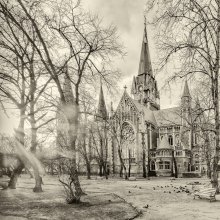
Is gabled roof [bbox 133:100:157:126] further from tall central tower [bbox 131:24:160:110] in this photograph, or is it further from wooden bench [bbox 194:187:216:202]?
wooden bench [bbox 194:187:216:202]

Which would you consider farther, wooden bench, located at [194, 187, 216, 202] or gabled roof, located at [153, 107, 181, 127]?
gabled roof, located at [153, 107, 181, 127]

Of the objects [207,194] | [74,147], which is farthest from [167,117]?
[74,147]

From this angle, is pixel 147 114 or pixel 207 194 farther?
pixel 147 114

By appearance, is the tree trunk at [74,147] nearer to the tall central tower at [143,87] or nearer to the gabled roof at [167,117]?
the gabled roof at [167,117]

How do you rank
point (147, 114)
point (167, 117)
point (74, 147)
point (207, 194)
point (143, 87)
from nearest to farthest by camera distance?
1. point (207, 194)
2. point (74, 147)
3. point (147, 114)
4. point (167, 117)
5. point (143, 87)

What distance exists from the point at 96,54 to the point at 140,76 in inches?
2077

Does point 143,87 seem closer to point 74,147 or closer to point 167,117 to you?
point 167,117

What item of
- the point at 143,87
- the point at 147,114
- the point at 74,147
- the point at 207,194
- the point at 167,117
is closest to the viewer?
the point at 207,194

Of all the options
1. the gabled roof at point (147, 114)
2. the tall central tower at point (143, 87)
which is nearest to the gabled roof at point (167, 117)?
the gabled roof at point (147, 114)

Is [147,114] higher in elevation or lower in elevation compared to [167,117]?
higher

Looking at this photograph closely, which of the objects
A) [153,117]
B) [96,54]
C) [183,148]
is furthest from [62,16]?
[153,117]

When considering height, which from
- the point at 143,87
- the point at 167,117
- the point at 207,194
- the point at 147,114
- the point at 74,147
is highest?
the point at 143,87

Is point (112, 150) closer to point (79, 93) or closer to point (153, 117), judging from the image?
point (153, 117)

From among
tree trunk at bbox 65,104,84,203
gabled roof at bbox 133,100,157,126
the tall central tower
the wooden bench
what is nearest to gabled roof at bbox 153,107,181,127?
gabled roof at bbox 133,100,157,126
